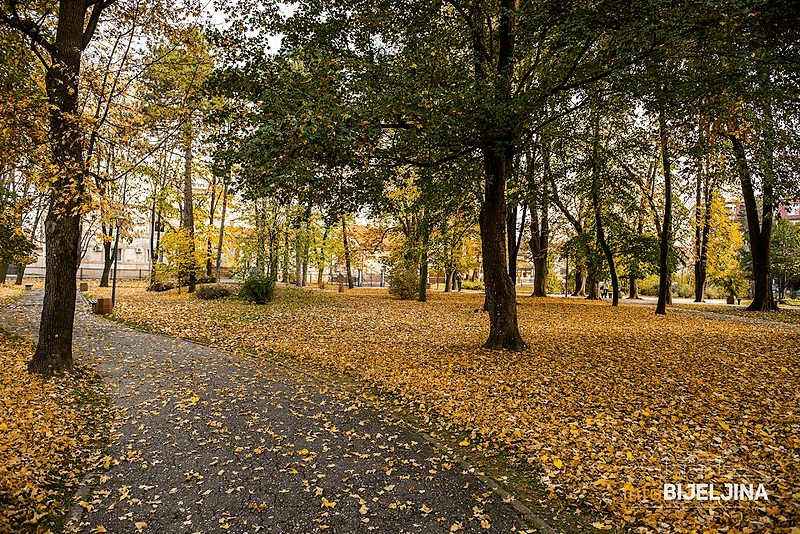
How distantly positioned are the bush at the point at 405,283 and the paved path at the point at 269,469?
14.2 m

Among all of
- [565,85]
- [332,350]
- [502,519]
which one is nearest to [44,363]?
[332,350]

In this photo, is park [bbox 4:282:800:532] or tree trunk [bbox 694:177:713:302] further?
tree trunk [bbox 694:177:713:302]

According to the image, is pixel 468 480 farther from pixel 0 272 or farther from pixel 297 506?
→ pixel 0 272

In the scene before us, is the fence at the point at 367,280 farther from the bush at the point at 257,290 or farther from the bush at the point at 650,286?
the bush at the point at 257,290

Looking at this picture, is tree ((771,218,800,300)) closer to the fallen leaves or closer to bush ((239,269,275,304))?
bush ((239,269,275,304))

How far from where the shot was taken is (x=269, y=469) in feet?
13.6

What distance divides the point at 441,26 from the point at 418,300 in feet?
45.4

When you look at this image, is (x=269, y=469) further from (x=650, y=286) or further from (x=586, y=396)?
(x=650, y=286)

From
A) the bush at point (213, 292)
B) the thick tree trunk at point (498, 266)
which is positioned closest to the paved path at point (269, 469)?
the thick tree trunk at point (498, 266)

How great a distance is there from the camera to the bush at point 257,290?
52.6 ft

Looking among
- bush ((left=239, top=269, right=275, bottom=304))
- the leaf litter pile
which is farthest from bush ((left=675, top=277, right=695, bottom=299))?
bush ((left=239, top=269, right=275, bottom=304))

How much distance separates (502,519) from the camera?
3.34m

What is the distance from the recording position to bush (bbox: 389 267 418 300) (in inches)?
829

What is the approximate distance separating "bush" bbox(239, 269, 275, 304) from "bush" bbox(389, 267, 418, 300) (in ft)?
22.6
